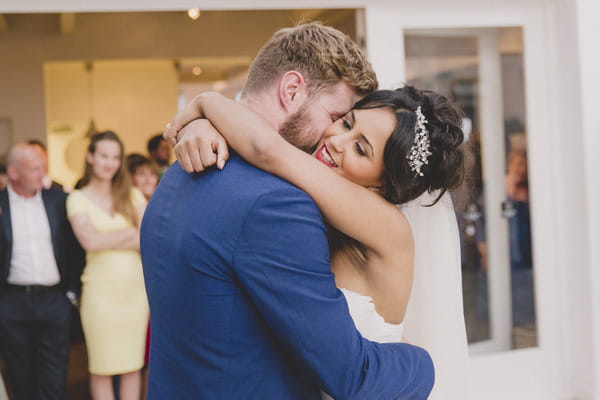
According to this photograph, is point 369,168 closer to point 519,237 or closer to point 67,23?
point 519,237

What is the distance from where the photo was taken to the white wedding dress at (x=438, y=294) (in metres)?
1.96

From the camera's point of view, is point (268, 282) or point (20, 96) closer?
point (268, 282)

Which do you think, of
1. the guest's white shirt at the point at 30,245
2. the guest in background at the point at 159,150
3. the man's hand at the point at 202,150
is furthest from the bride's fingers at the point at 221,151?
the guest in background at the point at 159,150

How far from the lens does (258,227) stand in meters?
1.14

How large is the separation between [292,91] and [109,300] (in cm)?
272

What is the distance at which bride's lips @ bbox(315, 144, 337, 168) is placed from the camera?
154cm

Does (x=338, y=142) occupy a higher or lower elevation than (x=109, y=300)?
Answer: higher

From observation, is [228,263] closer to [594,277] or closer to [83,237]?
[83,237]

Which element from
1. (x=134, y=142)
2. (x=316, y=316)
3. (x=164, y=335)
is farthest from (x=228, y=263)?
(x=134, y=142)

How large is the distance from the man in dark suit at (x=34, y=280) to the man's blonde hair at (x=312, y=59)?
2729 millimetres

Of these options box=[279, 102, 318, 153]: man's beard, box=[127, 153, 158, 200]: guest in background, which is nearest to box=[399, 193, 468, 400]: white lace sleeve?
box=[279, 102, 318, 153]: man's beard

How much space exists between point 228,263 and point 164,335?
0.97ft

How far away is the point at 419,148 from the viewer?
152cm

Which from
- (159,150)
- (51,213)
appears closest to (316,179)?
(51,213)
